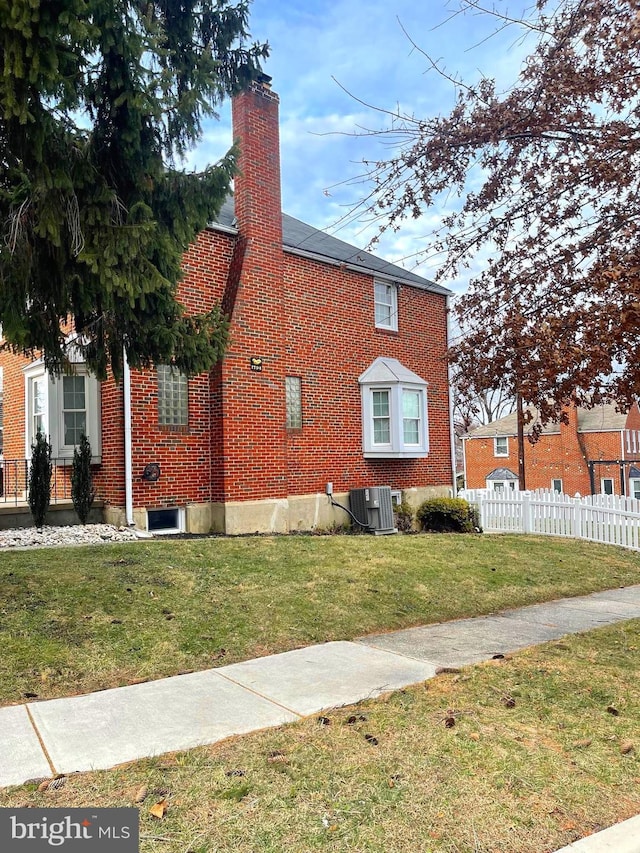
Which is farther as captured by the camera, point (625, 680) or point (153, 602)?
point (153, 602)

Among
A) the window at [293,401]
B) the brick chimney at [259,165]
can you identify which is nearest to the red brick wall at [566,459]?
the window at [293,401]

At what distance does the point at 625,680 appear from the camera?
528 cm

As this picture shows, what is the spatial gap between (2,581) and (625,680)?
5998mm

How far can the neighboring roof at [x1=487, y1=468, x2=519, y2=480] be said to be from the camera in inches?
1705

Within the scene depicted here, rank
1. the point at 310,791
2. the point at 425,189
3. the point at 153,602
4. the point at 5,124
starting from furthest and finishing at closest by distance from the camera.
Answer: the point at 153,602, the point at 425,189, the point at 5,124, the point at 310,791

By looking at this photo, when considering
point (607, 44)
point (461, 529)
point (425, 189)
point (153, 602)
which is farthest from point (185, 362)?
point (461, 529)

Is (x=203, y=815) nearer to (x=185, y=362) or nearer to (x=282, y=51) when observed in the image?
(x=185, y=362)

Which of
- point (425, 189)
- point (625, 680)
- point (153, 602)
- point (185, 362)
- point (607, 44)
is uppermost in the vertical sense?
point (607, 44)

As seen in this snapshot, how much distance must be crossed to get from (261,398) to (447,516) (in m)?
5.61

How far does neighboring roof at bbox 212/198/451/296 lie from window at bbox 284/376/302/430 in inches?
107

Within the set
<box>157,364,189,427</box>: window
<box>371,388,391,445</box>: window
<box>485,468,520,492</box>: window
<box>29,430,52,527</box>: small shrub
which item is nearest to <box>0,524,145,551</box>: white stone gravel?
<box>29,430,52,527</box>: small shrub

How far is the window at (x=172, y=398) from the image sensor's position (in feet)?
40.1

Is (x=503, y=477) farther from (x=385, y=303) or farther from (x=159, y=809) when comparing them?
(x=159, y=809)

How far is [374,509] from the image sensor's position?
14641 mm
